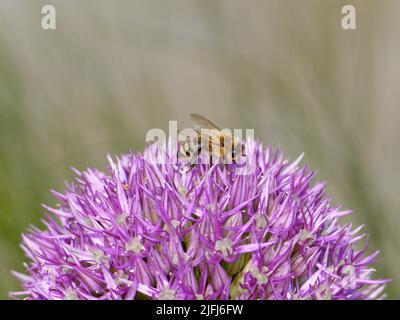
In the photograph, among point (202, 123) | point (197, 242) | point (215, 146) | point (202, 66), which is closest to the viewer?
point (197, 242)

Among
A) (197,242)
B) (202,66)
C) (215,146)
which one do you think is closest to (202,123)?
(215,146)

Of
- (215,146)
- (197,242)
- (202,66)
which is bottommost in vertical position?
(197,242)

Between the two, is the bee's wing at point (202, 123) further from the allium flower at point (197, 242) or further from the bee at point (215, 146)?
the allium flower at point (197, 242)

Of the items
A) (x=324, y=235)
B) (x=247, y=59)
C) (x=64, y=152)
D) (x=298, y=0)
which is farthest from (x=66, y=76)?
(x=324, y=235)

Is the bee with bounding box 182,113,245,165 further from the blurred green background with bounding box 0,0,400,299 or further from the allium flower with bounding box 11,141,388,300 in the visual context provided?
the blurred green background with bounding box 0,0,400,299

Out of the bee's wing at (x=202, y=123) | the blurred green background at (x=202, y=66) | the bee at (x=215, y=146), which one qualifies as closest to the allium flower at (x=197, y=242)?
the bee at (x=215, y=146)

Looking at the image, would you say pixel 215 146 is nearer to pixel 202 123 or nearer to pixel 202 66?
pixel 202 123

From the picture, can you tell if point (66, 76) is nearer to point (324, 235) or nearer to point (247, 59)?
point (247, 59)
